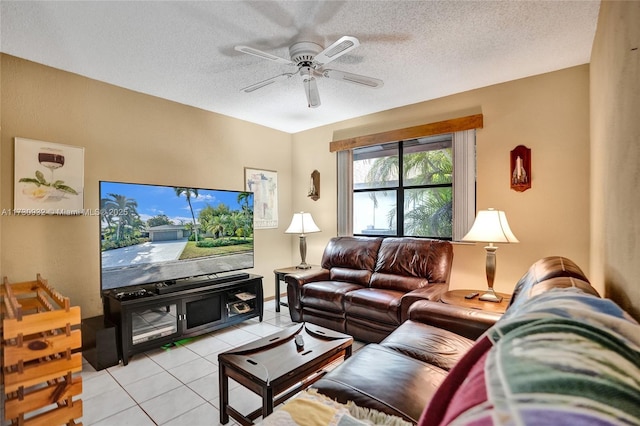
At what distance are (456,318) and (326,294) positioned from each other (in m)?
1.42

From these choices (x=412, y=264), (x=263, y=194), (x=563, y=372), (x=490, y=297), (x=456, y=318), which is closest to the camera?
(x=563, y=372)

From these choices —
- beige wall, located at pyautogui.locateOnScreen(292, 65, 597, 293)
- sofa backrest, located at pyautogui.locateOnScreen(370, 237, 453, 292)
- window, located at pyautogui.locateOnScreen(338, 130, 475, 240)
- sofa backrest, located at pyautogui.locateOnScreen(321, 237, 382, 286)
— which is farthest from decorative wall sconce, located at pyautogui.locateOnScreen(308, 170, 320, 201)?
beige wall, located at pyautogui.locateOnScreen(292, 65, 597, 293)

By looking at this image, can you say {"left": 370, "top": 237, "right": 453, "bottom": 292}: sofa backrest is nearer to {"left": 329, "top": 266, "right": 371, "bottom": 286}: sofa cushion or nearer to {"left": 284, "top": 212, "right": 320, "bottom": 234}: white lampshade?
{"left": 329, "top": 266, "right": 371, "bottom": 286}: sofa cushion

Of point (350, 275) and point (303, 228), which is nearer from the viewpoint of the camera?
point (350, 275)

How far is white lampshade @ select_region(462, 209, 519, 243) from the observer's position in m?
2.54

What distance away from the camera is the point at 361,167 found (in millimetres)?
4266

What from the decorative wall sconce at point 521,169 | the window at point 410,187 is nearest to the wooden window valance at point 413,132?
the window at point 410,187

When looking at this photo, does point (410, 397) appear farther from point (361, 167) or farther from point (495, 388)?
point (361, 167)

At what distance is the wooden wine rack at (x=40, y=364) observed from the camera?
1704mm

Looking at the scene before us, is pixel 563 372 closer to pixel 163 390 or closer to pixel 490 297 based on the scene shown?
pixel 490 297

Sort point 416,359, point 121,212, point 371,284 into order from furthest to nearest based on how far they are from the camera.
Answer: point 371,284, point 121,212, point 416,359

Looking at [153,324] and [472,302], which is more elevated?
[472,302]

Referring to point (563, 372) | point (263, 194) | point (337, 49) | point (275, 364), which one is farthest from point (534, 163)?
point (263, 194)

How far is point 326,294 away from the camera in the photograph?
3158 mm
